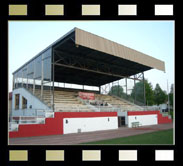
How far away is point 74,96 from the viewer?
2422 centimetres

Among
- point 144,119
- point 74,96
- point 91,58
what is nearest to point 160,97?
point 144,119

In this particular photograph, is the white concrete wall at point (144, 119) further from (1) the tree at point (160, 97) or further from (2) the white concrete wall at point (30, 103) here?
(1) the tree at point (160, 97)

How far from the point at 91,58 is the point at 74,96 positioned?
594cm

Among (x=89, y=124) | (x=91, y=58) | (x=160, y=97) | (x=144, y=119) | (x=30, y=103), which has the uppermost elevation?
(x=91, y=58)

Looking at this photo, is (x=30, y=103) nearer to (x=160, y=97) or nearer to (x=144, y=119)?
(x=144, y=119)

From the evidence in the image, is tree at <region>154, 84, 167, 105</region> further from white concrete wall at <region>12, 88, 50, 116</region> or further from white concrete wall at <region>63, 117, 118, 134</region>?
white concrete wall at <region>12, 88, 50, 116</region>

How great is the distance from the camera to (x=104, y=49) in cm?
1700

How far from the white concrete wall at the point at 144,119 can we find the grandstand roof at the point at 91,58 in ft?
20.0

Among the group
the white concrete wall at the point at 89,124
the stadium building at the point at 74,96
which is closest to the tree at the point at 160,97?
the stadium building at the point at 74,96

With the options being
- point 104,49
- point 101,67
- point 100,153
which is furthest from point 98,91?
point 100,153

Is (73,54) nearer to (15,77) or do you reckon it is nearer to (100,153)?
(15,77)

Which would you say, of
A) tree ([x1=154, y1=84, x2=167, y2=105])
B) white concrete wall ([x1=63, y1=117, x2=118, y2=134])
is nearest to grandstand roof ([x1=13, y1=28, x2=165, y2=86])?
white concrete wall ([x1=63, y1=117, x2=118, y2=134])
